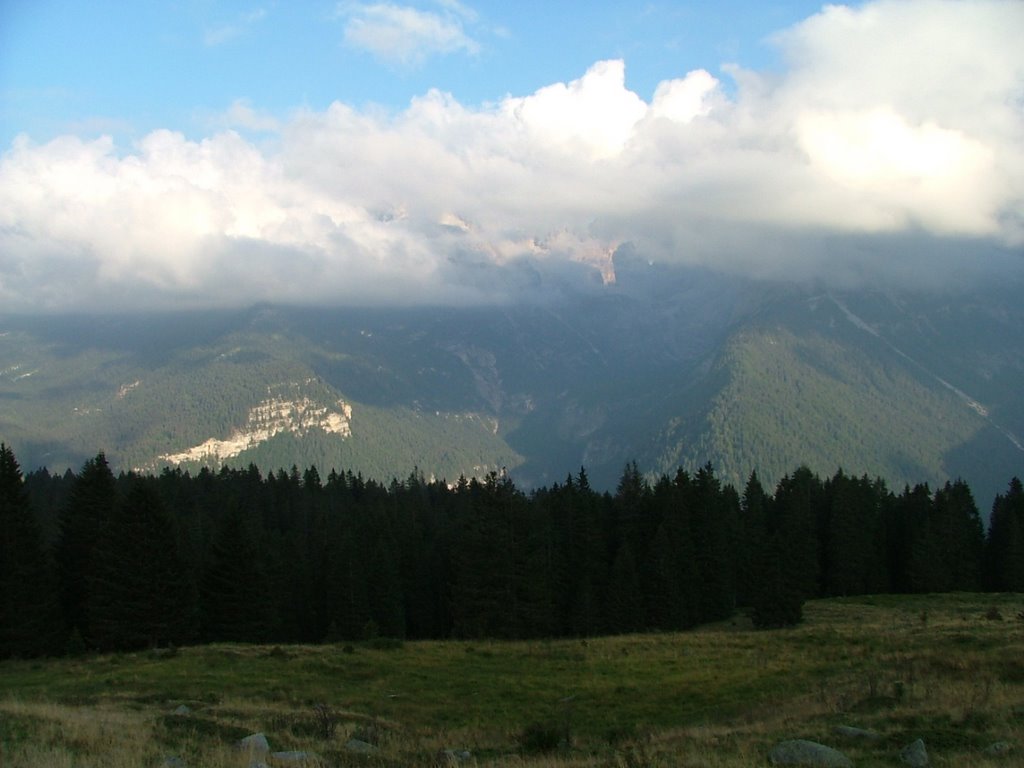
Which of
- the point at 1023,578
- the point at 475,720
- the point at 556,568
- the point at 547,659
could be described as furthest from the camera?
the point at 1023,578

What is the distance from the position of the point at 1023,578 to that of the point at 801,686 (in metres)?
70.1

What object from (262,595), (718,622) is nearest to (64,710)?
(262,595)

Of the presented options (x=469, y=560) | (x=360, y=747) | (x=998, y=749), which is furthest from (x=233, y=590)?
(x=998, y=749)

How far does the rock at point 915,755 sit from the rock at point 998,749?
3.54ft

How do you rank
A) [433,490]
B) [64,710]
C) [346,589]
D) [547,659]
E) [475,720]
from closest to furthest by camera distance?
[64,710] → [475,720] → [547,659] → [346,589] → [433,490]

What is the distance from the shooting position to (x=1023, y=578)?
83.2m

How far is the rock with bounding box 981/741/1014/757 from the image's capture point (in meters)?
15.1

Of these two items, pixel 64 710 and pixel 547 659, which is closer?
pixel 64 710

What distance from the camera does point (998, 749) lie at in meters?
15.4

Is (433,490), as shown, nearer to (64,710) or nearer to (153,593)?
(153,593)

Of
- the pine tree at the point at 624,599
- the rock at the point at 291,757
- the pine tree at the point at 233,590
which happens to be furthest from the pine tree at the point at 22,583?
the pine tree at the point at 624,599

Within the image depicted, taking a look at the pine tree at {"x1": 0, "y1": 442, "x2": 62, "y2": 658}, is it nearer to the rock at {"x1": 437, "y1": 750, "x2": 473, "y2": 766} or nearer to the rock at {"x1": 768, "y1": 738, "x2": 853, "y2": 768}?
the rock at {"x1": 437, "y1": 750, "x2": 473, "y2": 766}

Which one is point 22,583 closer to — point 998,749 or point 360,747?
point 360,747

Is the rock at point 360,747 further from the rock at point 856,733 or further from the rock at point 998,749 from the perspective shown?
the rock at point 998,749
